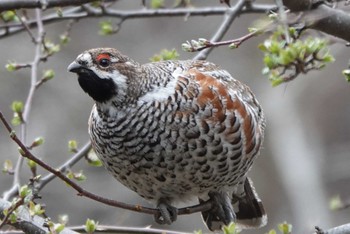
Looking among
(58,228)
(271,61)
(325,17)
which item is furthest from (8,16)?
(325,17)

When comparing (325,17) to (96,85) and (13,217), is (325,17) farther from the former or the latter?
(13,217)

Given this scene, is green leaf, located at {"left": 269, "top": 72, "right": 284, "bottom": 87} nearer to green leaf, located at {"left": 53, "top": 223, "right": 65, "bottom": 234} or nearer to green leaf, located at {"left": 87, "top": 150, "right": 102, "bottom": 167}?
green leaf, located at {"left": 53, "top": 223, "right": 65, "bottom": 234}

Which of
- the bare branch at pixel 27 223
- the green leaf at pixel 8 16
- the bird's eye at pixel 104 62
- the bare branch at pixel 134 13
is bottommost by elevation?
the bare branch at pixel 27 223

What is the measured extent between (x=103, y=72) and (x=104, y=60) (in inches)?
2.7

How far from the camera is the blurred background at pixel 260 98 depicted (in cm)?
1111

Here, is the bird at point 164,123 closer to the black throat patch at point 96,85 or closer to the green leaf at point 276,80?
the black throat patch at point 96,85

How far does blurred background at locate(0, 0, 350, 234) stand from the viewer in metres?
11.1

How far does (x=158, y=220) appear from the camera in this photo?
4.81 m

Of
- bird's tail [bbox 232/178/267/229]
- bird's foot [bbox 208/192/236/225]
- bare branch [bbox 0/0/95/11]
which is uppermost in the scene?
bare branch [bbox 0/0/95/11]

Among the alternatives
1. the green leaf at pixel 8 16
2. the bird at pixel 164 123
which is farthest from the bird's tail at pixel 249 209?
the green leaf at pixel 8 16

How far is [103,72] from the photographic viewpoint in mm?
4270

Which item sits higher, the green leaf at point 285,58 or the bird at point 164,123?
the green leaf at point 285,58

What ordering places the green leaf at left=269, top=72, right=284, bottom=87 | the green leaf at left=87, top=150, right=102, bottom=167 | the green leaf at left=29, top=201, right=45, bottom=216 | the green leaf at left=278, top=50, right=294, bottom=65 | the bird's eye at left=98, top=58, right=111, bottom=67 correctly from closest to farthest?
the green leaf at left=278, top=50, right=294, bottom=65
the green leaf at left=269, top=72, right=284, bottom=87
the green leaf at left=29, top=201, right=45, bottom=216
the bird's eye at left=98, top=58, right=111, bottom=67
the green leaf at left=87, top=150, right=102, bottom=167

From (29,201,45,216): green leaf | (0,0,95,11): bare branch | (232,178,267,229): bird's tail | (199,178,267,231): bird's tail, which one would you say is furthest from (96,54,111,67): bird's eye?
(232,178,267,229): bird's tail
